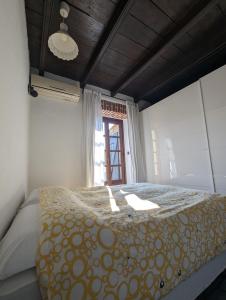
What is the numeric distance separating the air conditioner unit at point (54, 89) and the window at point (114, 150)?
108cm

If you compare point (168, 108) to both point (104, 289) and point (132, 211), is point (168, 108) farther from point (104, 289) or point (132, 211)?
point (104, 289)

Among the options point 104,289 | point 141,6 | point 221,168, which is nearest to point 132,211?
point 104,289

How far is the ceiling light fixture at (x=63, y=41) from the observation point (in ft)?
4.78

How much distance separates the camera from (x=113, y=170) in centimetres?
345

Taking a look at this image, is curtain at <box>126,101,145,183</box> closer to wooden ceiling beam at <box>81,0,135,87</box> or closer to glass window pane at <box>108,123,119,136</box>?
glass window pane at <box>108,123,119,136</box>

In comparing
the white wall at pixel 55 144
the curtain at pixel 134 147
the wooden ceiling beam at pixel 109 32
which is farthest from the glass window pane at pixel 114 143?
the wooden ceiling beam at pixel 109 32

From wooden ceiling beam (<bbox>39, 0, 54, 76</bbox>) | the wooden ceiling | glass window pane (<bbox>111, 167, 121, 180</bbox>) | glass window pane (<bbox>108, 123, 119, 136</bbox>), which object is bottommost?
glass window pane (<bbox>111, 167, 121, 180</bbox>)

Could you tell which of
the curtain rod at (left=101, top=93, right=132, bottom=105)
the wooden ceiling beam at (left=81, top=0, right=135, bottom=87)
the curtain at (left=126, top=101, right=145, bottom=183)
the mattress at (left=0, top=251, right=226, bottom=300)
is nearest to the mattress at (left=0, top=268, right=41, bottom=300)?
the mattress at (left=0, top=251, right=226, bottom=300)

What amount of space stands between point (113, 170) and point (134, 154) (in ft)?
2.05

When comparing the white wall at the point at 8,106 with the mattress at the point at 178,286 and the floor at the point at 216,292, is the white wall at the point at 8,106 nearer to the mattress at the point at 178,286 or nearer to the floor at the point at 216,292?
the mattress at the point at 178,286

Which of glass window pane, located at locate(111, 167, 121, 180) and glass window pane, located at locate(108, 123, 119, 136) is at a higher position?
glass window pane, located at locate(108, 123, 119, 136)

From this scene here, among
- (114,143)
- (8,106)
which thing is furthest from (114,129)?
(8,106)

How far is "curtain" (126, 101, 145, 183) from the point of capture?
3.32 m

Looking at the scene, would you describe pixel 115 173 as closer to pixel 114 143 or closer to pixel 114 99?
pixel 114 143
